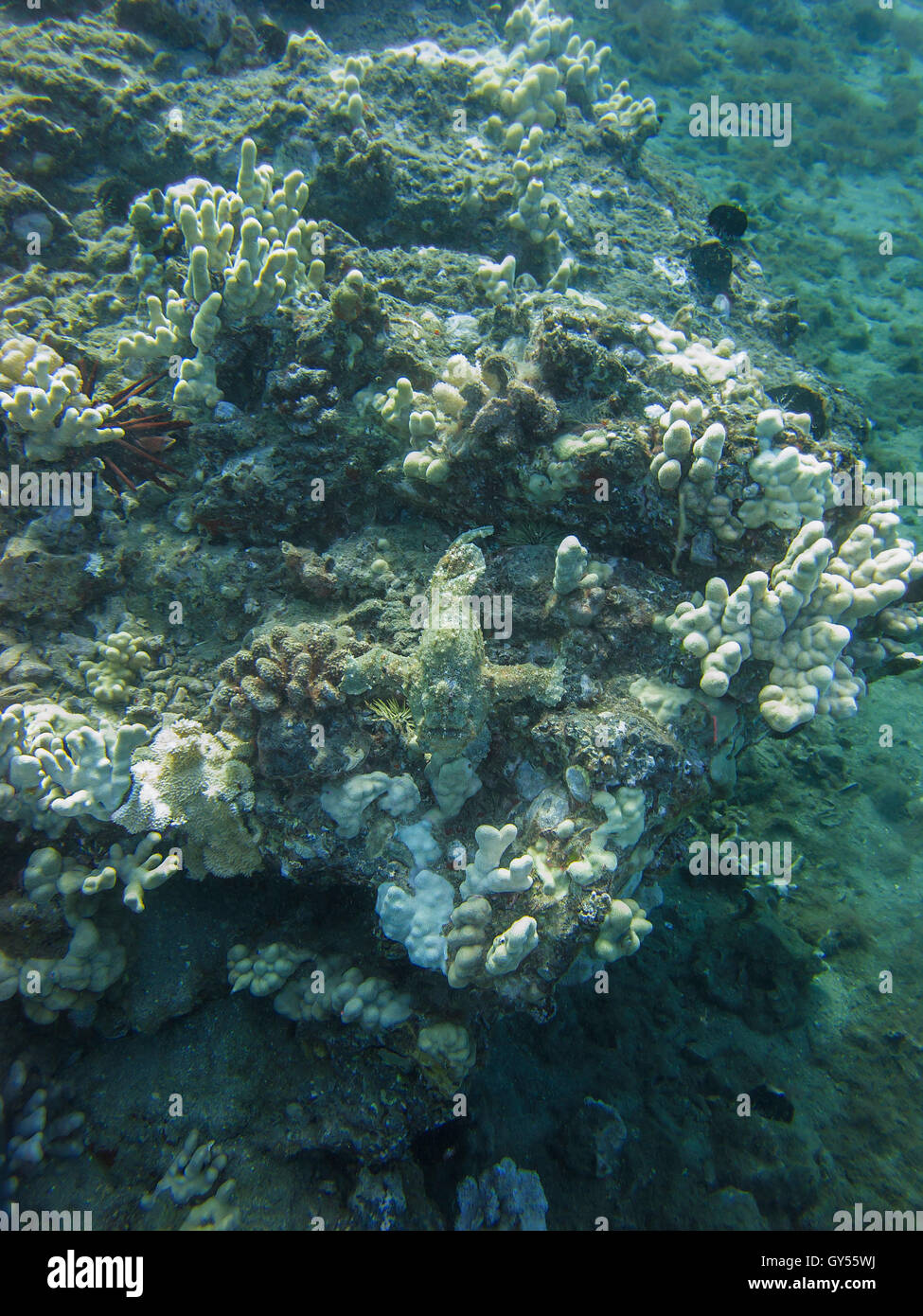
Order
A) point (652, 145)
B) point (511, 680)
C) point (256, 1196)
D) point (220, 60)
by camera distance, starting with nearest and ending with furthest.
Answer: point (511, 680)
point (256, 1196)
point (220, 60)
point (652, 145)

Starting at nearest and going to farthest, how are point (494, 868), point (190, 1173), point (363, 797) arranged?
point (494, 868)
point (363, 797)
point (190, 1173)

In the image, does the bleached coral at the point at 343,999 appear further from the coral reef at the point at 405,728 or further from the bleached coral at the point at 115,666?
the bleached coral at the point at 115,666

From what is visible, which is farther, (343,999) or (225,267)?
(225,267)

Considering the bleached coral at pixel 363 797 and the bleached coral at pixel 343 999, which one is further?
the bleached coral at pixel 343 999

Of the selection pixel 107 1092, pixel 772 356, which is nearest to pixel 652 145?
pixel 772 356

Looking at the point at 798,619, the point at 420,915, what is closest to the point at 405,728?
the point at 420,915

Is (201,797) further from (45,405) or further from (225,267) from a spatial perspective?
(225,267)

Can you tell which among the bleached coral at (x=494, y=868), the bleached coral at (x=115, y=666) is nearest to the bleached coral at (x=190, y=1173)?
the bleached coral at (x=494, y=868)

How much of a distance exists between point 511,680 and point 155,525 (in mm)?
3040

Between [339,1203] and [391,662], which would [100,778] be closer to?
[391,662]

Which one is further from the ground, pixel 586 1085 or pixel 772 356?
pixel 772 356

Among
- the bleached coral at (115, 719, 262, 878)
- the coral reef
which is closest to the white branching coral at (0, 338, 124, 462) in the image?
the coral reef

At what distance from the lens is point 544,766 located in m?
3.38

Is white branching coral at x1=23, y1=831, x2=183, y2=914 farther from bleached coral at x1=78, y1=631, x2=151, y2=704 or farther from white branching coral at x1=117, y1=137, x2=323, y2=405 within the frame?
white branching coral at x1=117, y1=137, x2=323, y2=405
